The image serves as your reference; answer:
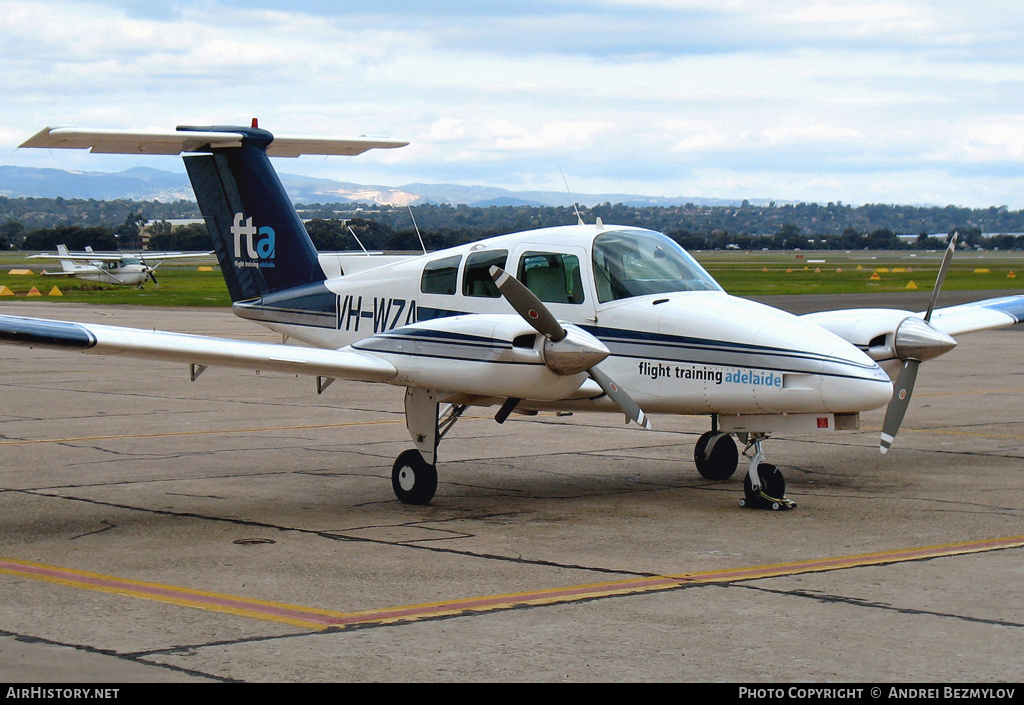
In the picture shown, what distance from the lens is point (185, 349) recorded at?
1034 centimetres

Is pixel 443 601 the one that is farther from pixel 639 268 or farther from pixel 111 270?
pixel 111 270

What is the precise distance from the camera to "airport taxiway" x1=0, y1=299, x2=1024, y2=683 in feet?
20.6

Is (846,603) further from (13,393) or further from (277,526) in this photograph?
(13,393)

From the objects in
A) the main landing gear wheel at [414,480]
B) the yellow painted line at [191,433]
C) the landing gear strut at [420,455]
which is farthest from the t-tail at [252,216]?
the main landing gear wheel at [414,480]

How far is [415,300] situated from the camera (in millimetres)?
12445

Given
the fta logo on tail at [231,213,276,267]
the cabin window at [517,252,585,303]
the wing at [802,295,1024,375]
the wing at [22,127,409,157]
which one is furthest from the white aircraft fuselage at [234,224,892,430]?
the wing at [22,127,409,157]

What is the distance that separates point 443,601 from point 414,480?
3.81 m

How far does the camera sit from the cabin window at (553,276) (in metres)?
11.4

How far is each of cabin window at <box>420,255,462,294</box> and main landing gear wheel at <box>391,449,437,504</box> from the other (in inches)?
73.1

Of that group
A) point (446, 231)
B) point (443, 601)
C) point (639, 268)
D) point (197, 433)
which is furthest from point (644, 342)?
point (446, 231)

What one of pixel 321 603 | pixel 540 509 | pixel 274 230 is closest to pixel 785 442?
pixel 540 509

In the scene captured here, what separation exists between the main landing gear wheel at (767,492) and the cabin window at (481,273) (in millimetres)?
3166

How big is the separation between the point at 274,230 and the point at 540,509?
5.53 metres

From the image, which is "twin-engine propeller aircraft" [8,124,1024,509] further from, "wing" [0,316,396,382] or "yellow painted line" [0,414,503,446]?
"yellow painted line" [0,414,503,446]
